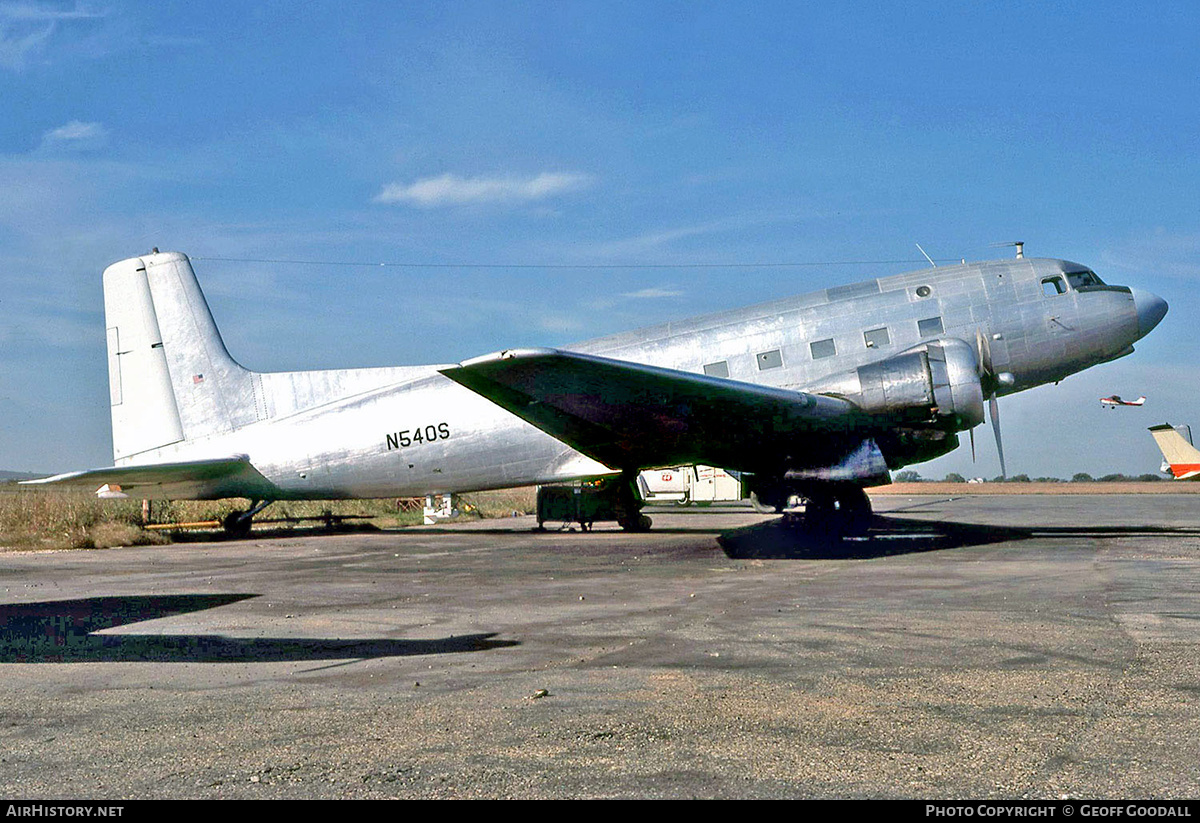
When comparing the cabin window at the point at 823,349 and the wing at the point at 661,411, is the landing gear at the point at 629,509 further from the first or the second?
the cabin window at the point at 823,349

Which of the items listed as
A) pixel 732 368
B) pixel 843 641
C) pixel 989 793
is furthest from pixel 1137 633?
pixel 732 368

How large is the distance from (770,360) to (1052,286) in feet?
18.3

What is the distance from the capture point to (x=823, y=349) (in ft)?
58.7

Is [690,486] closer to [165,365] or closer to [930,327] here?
[930,327]

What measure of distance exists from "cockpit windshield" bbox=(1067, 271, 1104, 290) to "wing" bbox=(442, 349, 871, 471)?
5.59 metres

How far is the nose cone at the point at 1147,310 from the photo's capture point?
60.1 ft

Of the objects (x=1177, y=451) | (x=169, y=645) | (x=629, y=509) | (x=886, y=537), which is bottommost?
(x=1177, y=451)

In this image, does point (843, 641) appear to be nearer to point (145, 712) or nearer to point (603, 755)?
point (603, 755)

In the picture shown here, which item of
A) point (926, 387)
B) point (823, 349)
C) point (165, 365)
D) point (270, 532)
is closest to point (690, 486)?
point (270, 532)

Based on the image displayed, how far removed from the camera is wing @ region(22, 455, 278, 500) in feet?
67.2

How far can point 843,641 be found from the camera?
7.68 metres

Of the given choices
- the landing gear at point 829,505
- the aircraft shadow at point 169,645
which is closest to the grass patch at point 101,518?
the aircraft shadow at point 169,645
